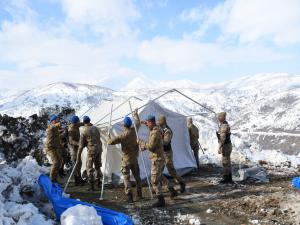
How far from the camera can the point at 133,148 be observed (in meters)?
9.83

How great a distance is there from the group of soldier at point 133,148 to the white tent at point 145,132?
82cm

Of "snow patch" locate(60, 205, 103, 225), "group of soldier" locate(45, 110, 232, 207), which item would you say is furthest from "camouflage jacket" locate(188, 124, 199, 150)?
"snow patch" locate(60, 205, 103, 225)

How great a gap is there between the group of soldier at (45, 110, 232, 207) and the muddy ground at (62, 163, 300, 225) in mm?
383

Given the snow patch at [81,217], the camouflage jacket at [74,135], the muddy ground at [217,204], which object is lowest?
the muddy ground at [217,204]

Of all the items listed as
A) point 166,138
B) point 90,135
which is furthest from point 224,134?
point 90,135

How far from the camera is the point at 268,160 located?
18781 mm

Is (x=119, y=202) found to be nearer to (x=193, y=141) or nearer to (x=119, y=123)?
(x=119, y=123)

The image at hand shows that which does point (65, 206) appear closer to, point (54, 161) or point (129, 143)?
point (129, 143)

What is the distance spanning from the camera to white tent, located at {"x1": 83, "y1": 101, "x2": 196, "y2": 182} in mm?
12617

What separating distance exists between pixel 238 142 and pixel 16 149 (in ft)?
42.3

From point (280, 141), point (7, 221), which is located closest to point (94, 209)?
point (7, 221)

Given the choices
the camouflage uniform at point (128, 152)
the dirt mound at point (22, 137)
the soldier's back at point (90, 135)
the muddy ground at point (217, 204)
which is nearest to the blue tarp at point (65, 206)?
the muddy ground at point (217, 204)

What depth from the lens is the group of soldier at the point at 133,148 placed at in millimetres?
9375

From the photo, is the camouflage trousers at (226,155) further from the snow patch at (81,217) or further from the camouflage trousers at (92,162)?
the snow patch at (81,217)
